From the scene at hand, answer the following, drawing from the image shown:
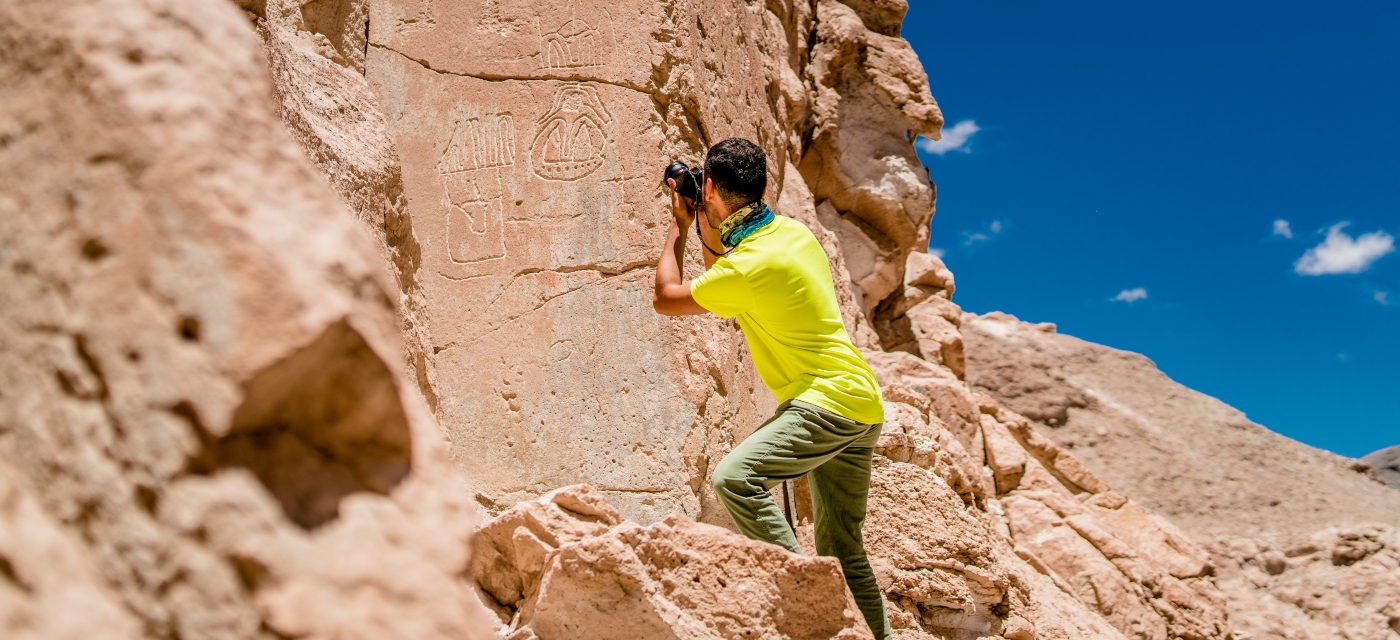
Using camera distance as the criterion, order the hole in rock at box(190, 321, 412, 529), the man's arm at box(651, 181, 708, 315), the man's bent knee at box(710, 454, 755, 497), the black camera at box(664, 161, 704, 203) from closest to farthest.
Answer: the hole in rock at box(190, 321, 412, 529), the man's bent knee at box(710, 454, 755, 497), the man's arm at box(651, 181, 708, 315), the black camera at box(664, 161, 704, 203)

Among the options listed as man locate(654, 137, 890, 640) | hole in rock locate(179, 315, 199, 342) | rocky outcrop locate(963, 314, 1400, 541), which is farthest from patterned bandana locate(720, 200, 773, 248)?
rocky outcrop locate(963, 314, 1400, 541)

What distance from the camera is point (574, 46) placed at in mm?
4262

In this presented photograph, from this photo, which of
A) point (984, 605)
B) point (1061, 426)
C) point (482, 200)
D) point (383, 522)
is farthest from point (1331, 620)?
point (383, 522)

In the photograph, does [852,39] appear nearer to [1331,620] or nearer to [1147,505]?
[1147,505]

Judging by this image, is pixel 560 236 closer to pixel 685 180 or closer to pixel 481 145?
pixel 481 145

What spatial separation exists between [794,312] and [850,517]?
57 centimetres

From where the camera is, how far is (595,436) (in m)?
4.00

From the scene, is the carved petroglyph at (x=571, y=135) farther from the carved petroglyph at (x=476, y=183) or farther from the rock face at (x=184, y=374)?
the rock face at (x=184, y=374)

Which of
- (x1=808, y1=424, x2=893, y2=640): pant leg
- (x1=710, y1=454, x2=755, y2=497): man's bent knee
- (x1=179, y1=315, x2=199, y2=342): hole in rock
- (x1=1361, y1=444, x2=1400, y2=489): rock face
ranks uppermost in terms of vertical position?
(x1=1361, y1=444, x2=1400, y2=489): rock face

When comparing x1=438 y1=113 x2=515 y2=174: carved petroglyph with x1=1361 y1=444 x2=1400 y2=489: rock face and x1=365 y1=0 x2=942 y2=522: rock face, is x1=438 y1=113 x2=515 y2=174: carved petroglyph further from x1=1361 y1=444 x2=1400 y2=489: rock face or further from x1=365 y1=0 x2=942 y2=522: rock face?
x1=1361 y1=444 x2=1400 y2=489: rock face

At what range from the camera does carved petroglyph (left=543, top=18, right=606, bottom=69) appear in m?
4.24

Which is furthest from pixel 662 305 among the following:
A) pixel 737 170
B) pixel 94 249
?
pixel 94 249

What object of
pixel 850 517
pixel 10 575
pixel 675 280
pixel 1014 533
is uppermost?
pixel 1014 533

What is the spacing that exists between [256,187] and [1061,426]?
9139 millimetres
